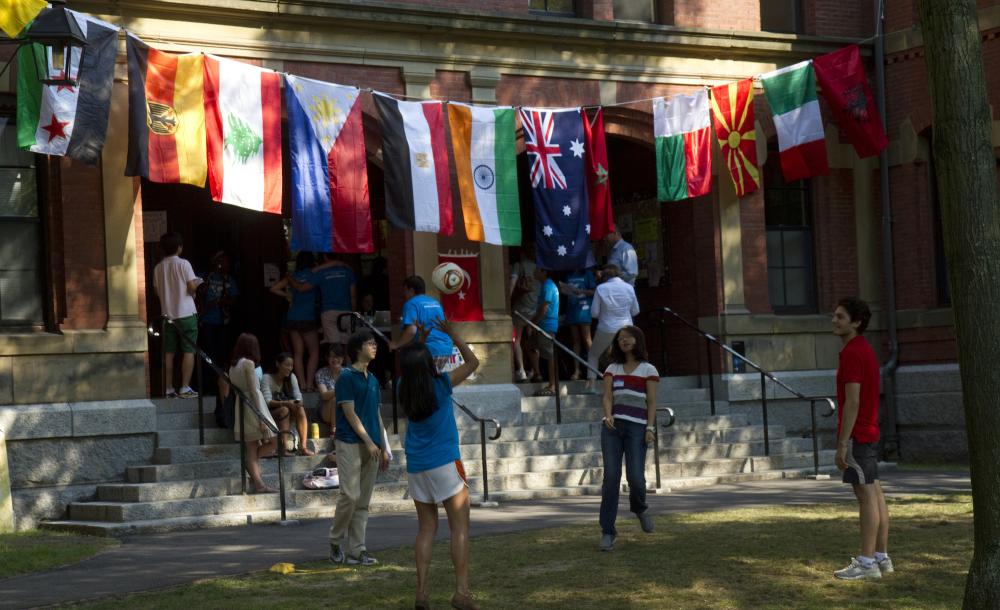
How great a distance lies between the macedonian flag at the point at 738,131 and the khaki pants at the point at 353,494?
32.8ft

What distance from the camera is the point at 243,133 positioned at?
51.4 feet

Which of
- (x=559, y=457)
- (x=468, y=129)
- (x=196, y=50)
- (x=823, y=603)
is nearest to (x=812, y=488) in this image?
(x=559, y=457)

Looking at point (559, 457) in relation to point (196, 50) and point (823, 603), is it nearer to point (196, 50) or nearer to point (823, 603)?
point (196, 50)

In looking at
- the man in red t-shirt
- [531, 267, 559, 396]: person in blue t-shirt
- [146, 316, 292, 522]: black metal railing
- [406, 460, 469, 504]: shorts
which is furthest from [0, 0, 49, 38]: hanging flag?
the man in red t-shirt

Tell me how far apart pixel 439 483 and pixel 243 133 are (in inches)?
313

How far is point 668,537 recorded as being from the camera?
11492 millimetres

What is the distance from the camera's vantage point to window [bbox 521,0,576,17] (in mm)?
19250

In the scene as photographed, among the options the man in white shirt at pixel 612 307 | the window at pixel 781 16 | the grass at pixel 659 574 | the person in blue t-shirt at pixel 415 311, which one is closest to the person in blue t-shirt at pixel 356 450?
the grass at pixel 659 574

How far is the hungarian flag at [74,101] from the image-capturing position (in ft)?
46.0

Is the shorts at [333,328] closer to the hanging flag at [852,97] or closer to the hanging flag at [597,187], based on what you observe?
the hanging flag at [597,187]

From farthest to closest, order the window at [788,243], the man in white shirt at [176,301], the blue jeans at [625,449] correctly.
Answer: the window at [788,243] < the man in white shirt at [176,301] < the blue jeans at [625,449]

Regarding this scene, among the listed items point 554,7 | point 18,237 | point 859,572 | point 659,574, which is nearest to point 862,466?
point 859,572

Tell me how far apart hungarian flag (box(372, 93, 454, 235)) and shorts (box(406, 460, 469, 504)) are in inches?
324

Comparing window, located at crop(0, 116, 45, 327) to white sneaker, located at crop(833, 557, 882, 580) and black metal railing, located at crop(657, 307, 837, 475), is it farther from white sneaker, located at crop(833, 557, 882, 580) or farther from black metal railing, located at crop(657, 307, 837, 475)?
white sneaker, located at crop(833, 557, 882, 580)
